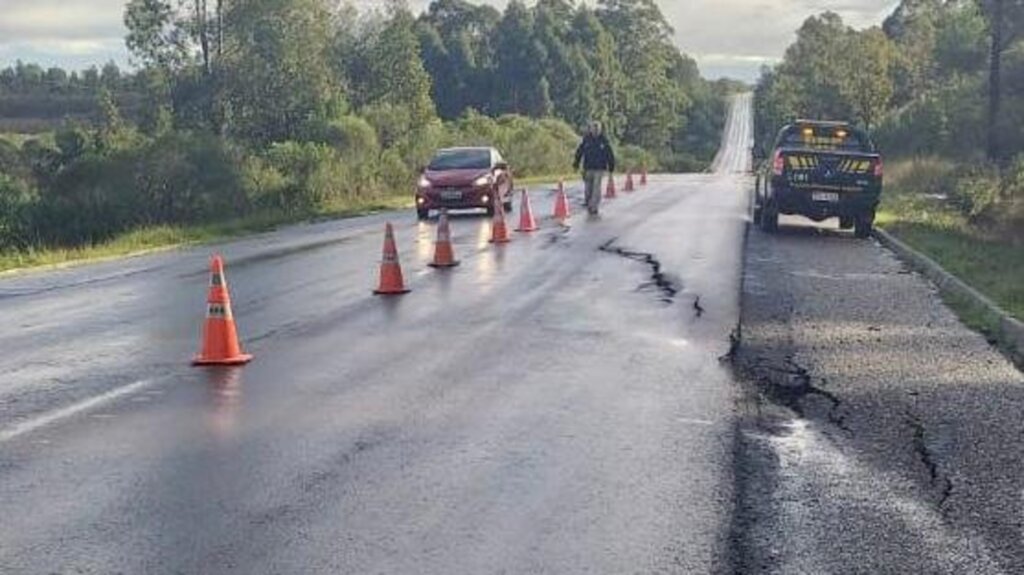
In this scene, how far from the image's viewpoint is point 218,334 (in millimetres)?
10180

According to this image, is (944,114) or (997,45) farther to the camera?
(944,114)

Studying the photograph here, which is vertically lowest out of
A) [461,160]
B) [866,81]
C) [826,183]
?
[826,183]

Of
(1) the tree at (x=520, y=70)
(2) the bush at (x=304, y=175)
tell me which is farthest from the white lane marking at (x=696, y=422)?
(1) the tree at (x=520, y=70)

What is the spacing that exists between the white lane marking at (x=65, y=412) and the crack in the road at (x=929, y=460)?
4.95m

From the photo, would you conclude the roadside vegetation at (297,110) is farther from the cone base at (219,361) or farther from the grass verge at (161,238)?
the cone base at (219,361)

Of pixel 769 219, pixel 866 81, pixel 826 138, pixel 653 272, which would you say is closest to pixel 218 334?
pixel 653 272

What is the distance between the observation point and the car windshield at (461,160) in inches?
1206

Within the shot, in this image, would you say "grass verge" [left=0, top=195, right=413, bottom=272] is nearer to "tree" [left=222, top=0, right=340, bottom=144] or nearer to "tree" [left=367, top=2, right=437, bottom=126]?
"tree" [left=222, top=0, right=340, bottom=144]

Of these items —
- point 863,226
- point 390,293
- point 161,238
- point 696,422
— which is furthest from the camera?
point 161,238

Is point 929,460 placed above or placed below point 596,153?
below

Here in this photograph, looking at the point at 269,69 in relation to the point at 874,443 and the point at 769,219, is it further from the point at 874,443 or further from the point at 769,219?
the point at 874,443

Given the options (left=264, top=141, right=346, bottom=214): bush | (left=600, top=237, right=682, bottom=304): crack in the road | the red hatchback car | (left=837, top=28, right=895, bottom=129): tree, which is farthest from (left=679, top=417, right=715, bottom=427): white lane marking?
(left=837, top=28, right=895, bottom=129): tree

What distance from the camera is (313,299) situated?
14.4 metres

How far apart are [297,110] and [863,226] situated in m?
41.7
